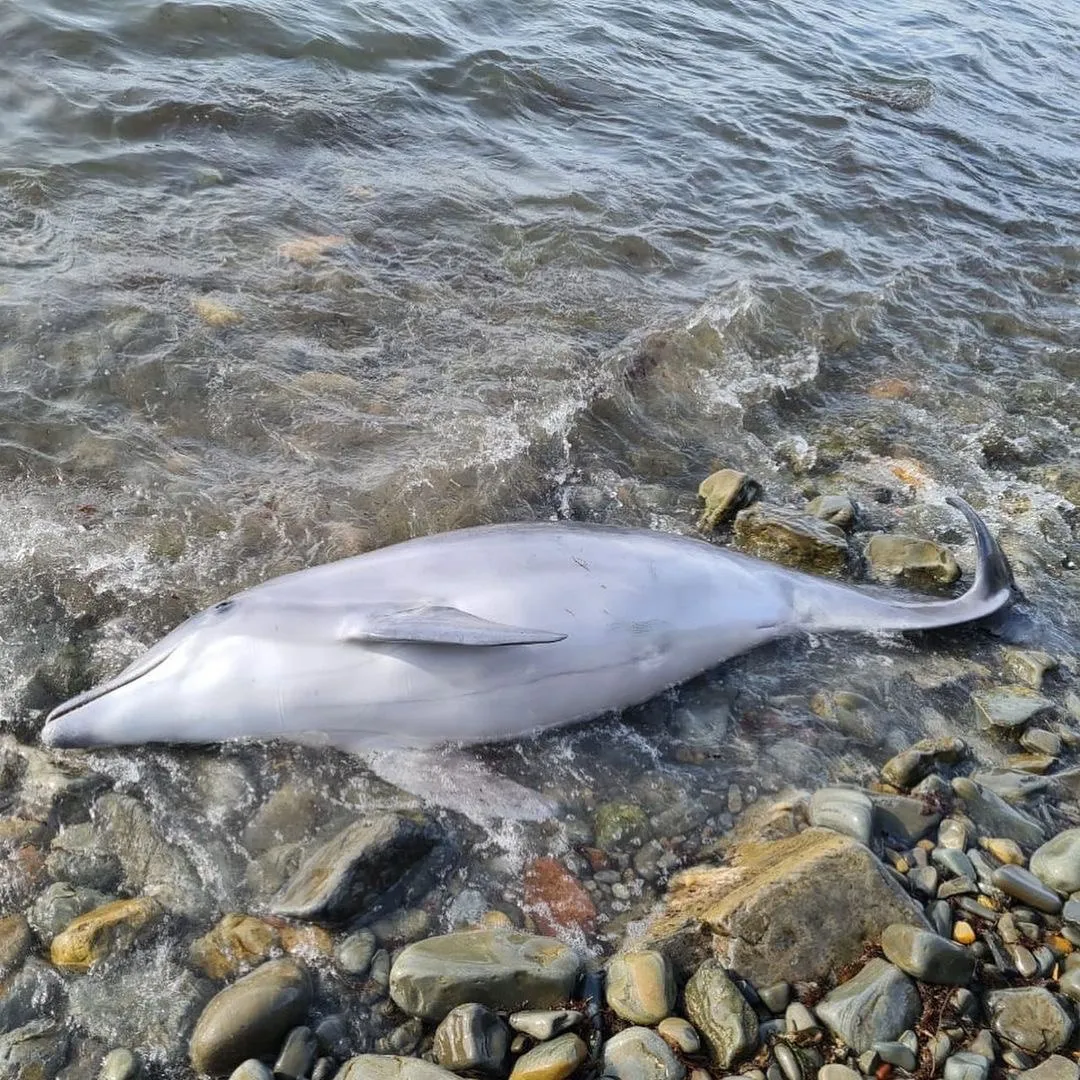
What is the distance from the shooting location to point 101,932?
4.01 metres

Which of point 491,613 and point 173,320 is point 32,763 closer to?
point 491,613

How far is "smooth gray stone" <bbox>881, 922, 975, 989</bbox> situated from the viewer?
3.80 meters

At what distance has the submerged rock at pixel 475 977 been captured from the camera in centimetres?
376

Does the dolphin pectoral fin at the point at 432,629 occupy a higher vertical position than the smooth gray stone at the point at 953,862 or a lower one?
higher

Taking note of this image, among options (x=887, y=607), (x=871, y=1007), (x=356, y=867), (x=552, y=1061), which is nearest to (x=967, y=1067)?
(x=871, y=1007)

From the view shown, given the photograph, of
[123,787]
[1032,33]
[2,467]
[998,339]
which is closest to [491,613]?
[123,787]

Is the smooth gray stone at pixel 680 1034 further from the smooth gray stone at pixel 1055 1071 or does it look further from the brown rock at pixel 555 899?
the smooth gray stone at pixel 1055 1071

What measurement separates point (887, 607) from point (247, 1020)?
172 inches

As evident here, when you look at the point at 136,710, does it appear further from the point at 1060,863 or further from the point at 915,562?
the point at 915,562

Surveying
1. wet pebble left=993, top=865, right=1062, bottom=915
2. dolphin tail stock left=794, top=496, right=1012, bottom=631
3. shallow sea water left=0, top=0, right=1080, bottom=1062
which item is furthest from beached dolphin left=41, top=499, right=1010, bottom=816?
wet pebble left=993, top=865, right=1062, bottom=915

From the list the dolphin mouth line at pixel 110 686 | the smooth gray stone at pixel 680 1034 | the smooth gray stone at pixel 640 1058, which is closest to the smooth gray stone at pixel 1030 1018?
the smooth gray stone at pixel 680 1034

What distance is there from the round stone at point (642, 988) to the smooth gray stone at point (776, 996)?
1.22 feet

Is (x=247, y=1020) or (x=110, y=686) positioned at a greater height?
(x=110, y=686)

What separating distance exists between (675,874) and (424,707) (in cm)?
151
